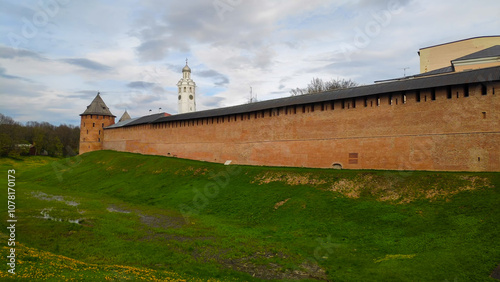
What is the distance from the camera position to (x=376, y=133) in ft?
54.1

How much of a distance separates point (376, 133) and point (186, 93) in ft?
138

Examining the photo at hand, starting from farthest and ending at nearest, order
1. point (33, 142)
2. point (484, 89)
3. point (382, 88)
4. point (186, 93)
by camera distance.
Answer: point (33, 142)
point (186, 93)
point (382, 88)
point (484, 89)

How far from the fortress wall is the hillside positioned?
149cm

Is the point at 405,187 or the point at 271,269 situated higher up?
the point at 405,187

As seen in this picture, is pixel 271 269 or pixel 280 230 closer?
pixel 271 269

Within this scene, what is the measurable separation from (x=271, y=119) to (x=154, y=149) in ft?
51.5

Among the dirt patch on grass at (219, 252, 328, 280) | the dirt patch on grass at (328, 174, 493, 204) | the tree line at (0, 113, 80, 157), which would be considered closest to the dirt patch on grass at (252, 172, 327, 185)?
the dirt patch on grass at (328, 174, 493, 204)

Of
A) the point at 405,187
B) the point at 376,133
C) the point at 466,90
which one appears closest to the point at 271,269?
the point at 405,187

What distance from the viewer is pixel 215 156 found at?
84.0 feet

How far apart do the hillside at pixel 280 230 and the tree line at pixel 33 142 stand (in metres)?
37.7

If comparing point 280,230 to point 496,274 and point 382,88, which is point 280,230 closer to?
point 496,274

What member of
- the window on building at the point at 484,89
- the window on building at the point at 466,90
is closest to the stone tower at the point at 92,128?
the window on building at the point at 466,90

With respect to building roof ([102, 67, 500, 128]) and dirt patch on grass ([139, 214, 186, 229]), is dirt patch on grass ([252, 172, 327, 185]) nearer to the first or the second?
building roof ([102, 67, 500, 128])

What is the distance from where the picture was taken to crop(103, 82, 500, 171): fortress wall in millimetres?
13711
